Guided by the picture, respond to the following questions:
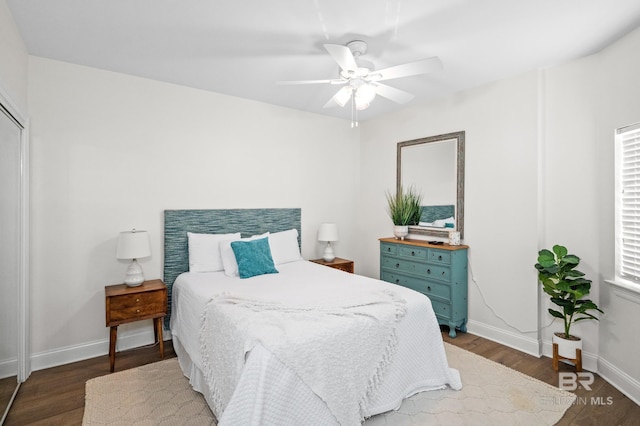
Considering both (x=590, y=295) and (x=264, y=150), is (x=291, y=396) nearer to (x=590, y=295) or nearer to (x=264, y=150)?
(x=590, y=295)

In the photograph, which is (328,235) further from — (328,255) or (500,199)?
(500,199)

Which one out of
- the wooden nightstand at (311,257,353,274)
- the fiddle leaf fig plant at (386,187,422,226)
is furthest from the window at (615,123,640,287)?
the wooden nightstand at (311,257,353,274)

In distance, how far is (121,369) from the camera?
9.35ft

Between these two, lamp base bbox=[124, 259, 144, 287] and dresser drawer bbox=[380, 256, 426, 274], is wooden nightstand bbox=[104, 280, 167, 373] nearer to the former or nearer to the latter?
lamp base bbox=[124, 259, 144, 287]

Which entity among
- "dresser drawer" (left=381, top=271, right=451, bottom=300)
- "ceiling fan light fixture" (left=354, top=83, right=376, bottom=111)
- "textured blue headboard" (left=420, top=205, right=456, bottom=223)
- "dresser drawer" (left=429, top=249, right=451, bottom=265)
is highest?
"ceiling fan light fixture" (left=354, top=83, right=376, bottom=111)

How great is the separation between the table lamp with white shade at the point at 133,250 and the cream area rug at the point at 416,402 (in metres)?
0.77

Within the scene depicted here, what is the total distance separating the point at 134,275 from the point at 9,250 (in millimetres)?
908

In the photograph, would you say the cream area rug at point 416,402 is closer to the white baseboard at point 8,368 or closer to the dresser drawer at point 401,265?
the white baseboard at point 8,368

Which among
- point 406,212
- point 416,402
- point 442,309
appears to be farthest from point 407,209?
point 416,402

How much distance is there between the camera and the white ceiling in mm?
2119

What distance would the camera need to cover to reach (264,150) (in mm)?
4152

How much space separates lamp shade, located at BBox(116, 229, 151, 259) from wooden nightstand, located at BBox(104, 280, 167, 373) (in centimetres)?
30

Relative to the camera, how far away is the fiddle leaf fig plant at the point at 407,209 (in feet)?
13.8

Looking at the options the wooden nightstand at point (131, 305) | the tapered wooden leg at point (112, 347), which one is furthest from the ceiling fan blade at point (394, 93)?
the tapered wooden leg at point (112, 347)
